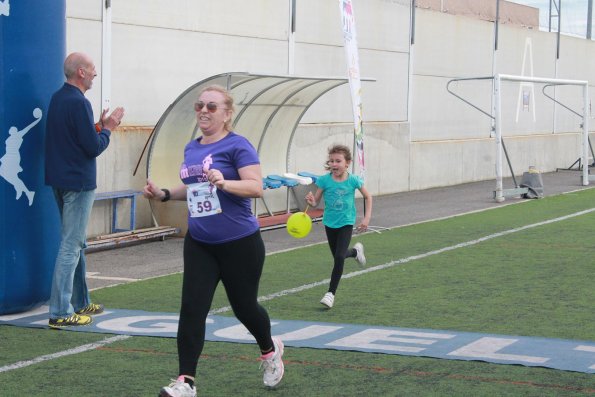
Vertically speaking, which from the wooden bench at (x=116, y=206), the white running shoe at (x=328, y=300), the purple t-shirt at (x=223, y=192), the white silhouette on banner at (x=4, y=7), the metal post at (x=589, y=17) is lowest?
the white running shoe at (x=328, y=300)

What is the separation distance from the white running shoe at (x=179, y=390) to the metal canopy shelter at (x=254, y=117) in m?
8.54

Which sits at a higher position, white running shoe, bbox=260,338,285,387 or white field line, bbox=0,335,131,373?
white running shoe, bbox=260,338,285,387

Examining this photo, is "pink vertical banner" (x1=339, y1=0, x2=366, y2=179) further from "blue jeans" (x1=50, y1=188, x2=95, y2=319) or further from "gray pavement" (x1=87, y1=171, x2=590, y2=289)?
"blue jeans" (x1=50, y1=188, x2=95, y2=319)

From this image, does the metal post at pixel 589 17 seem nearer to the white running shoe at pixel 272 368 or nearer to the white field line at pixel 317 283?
the white field line at pixel 317 283

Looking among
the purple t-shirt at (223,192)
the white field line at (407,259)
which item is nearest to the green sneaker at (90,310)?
the white field line at (407,259)

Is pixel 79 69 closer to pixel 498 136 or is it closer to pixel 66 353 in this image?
pixel 66 353

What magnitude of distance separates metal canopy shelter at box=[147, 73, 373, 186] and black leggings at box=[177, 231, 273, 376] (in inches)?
319

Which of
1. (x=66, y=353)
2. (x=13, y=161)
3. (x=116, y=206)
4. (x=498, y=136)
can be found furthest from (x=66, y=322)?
(x=498, y=136)

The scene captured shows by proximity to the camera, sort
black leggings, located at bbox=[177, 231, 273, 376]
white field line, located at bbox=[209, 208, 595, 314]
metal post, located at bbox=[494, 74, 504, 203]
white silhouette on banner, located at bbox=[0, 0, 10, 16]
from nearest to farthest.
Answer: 1. black leggings, located at bbox=[177, 231, 273, 376]
2. white silhouette on banner, located at bbox=[0, 0, 10, 16]
3. white field line, located at bbox=[209, 208, 595, 314]
4. metal post, located at bbox=[494, 74, 504, 203]

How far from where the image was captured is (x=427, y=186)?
26.2 metres

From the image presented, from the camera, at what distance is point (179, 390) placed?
6496 millimetres

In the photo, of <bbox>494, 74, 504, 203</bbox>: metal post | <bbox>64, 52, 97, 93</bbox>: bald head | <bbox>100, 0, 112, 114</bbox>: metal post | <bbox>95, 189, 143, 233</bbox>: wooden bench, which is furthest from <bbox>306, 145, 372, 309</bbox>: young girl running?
<bbox>494, 74, 504, 203</bbox>: metal post

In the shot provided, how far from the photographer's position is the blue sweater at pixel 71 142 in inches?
366

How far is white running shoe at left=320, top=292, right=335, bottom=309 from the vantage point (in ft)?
32.9
